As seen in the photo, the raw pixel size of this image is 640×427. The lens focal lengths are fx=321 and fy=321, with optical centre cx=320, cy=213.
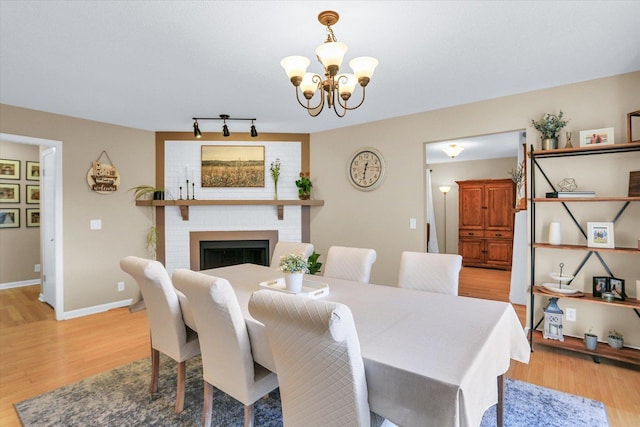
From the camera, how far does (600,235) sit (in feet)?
8.67

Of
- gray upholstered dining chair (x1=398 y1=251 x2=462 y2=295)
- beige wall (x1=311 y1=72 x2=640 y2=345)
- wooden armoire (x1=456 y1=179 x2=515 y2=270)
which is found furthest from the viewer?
wooden armoire (x1=456 y1=179 x2=515 y2=270)

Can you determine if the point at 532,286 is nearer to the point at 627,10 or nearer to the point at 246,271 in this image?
the point at 627,10

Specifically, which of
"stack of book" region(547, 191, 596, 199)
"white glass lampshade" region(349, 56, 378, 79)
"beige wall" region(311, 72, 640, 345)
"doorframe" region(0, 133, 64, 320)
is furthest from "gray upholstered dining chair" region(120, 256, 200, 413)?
"stack of book" region(547, 191, 596, 199)

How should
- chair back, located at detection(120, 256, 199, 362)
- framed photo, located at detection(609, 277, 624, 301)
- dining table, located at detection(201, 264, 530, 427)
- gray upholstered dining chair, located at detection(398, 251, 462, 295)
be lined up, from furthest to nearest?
1. framed photo, located at detection(609, 277, 624, 301)
2. gray upholstered dining chair, located at detection(398, 251, 462, 295)
3. chair back, located at detection(120, 256, 199, 362)
4. dining table, located at detection(201, 264, 530, 427)

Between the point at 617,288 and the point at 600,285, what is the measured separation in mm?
105

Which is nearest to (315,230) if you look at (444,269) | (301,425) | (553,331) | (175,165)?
(175,165)

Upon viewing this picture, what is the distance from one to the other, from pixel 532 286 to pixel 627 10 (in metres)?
2.11

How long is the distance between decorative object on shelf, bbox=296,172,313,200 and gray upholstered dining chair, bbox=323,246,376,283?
1774 mm

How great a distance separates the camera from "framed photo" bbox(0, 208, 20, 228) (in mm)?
5121

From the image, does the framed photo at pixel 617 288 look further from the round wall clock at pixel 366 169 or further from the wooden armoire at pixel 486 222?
the wooden armoire at pixel 486 222

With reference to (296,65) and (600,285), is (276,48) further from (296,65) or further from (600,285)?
(600,285)

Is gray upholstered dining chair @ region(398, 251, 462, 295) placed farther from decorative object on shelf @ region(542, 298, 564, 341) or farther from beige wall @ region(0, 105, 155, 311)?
beige wall @ region(0, 105, 155, 311)

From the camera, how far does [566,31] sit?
2.01 metres

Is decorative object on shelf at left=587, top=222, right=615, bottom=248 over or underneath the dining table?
over
